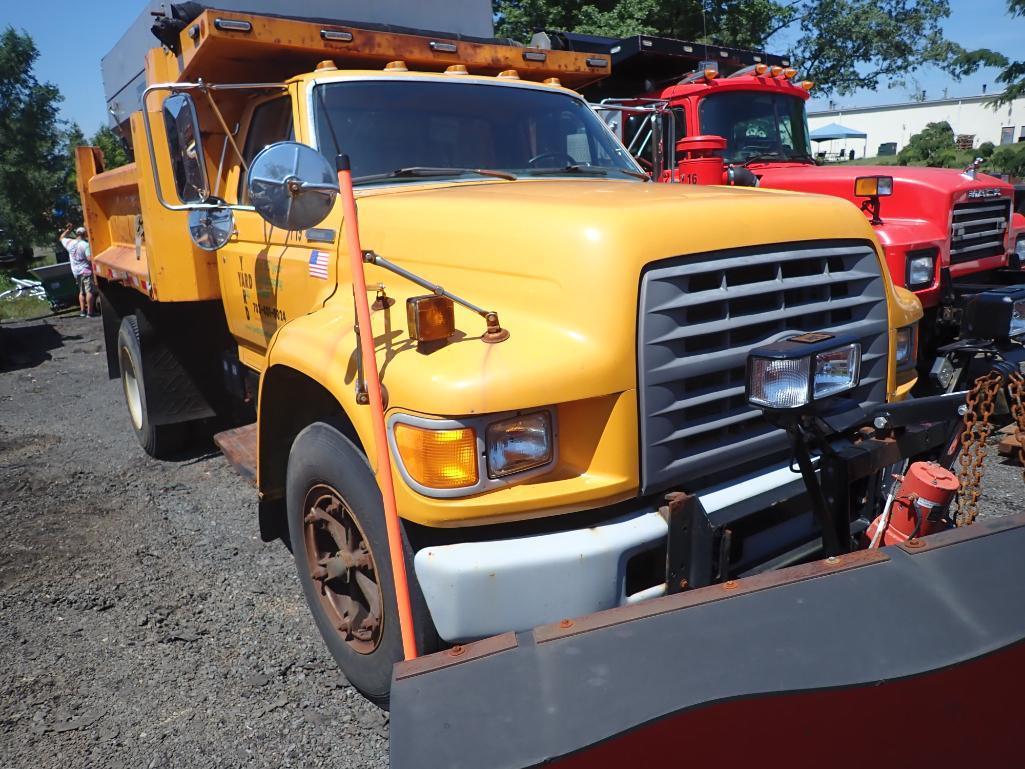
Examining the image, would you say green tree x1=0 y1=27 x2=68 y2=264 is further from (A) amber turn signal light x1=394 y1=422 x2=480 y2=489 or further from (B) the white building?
(B) the white building

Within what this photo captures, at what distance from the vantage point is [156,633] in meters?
3.40

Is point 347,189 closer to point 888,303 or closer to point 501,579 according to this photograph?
point 501,579

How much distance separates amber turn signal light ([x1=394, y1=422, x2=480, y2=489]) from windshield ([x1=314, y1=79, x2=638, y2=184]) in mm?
1638

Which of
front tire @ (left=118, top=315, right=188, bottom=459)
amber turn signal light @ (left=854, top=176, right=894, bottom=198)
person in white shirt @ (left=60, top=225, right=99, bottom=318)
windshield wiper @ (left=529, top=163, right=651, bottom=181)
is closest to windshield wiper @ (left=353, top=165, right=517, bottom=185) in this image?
windshield wiper @ (left=529, top=163, right=651, bottom=181)

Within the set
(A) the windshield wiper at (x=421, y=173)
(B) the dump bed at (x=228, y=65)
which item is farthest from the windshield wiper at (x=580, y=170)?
(B) the dump bed at (x=228, y=65)

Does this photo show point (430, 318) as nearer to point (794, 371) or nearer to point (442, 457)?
point (442, 457)

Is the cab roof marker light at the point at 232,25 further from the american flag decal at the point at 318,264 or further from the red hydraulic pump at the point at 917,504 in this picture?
the red hydraulic pump at the point at 917,504

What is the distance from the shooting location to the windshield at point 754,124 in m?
7.01

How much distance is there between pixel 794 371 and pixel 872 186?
4.19 m

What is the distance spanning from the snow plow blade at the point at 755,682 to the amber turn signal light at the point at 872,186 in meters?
4.26

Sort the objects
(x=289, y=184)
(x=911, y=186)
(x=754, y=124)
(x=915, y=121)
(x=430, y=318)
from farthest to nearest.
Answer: (x=915, y=121), (x=754, y=124), (x=911, y=186), (x=289, y=184), (x=430, y=318)

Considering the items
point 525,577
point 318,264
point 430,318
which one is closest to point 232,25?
point 318,264

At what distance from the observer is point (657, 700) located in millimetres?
1572

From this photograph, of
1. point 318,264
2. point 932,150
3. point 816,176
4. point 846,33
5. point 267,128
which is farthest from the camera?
point 932,150
